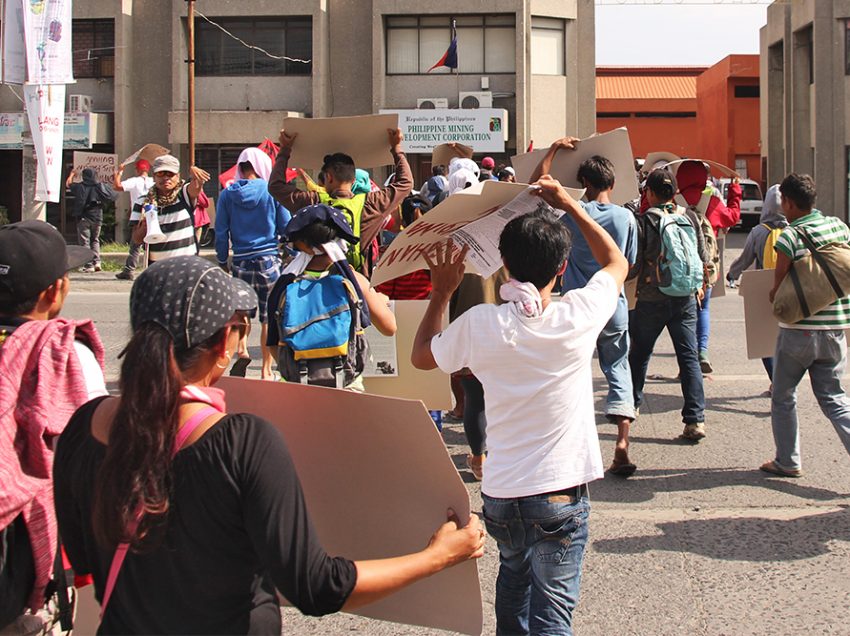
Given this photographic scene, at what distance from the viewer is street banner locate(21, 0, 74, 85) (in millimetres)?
13164

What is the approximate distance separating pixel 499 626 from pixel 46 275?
1752 mm

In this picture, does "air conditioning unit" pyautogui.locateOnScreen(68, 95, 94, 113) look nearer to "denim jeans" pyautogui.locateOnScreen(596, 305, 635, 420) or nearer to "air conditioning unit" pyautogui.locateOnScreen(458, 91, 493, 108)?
"air conditioning unit" pyautogui.locateOnScreen(458, 91, 493, 108)

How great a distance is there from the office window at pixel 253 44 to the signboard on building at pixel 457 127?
12.2ft

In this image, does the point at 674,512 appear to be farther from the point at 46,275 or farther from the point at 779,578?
the point at 46,275

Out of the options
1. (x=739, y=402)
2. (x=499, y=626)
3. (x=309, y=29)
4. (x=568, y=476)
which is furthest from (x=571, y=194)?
(x=309, y=29)

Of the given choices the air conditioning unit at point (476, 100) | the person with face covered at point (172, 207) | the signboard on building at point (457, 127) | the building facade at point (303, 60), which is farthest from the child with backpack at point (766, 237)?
the air conditioning unit at point (476, 100)

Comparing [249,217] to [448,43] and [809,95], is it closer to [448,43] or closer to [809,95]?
[448,43]

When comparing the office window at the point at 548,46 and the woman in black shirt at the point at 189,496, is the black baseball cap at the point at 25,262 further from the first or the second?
the office window at the point at 548,46

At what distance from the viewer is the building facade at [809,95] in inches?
1268

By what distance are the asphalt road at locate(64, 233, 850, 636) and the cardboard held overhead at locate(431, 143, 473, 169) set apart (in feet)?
13.6

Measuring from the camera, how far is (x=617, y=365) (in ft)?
21.1

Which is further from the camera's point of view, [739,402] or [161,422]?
[739,402]

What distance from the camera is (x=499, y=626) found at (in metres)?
3.35

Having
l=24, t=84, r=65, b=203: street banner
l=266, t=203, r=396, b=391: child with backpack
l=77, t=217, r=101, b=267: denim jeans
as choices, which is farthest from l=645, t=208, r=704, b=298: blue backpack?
l=77, t=217, r=101, b=267: denim jeans
